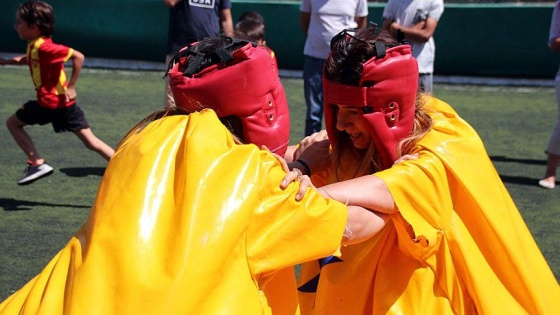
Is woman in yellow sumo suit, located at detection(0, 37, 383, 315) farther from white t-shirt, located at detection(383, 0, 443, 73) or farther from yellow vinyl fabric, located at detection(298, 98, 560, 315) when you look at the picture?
white t-shirt, located at detection(383, 0, 443, 73)

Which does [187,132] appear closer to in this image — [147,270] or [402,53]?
[147,270]

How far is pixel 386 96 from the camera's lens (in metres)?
2.88

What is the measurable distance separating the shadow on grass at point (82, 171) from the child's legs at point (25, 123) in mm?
300

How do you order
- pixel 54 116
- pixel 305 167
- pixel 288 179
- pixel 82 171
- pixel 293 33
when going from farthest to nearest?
pixel 293 33
pixel 82 171
pixel 54 116
pixel 305 167
pixel 288 179

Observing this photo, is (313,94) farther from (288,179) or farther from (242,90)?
(288,179)

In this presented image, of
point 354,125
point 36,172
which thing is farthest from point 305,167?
point 36,172

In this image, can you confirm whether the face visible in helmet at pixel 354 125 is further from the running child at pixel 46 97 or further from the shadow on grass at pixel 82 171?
the shadow on grass at pixel 82 171

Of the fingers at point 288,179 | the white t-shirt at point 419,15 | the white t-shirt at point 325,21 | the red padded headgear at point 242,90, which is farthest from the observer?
the white t-shirt at point 325,21

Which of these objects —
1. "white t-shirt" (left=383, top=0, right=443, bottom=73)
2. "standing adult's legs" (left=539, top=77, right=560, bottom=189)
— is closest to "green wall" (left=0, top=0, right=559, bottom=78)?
"white t-shirt" (left=383, top=0, right=443, bottom=73)

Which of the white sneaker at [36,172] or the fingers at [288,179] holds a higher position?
the fingers at [288,179]

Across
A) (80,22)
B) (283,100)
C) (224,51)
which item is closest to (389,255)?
(283,100)

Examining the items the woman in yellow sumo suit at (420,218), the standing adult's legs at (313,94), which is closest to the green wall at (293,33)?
the standing adult's legs at (313,94)

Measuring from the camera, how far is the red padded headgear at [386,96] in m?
2.87

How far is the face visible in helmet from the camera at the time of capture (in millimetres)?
2959
